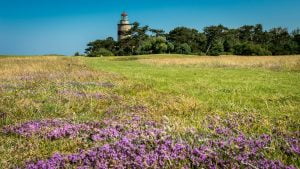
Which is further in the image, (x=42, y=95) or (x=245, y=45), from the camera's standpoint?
(x=245, y=45)

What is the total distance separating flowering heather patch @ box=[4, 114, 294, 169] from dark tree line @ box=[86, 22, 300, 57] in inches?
4134

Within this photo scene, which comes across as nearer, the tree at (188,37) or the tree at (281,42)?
the tree at (281,42)

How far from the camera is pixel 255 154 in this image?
17.6ft

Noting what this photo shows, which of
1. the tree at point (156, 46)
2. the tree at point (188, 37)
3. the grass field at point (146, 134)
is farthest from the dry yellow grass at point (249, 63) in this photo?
the tree at point (188, 37)

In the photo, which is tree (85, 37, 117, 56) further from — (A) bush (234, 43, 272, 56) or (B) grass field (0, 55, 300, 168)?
(B) grass field (0, 55, 300, 168)

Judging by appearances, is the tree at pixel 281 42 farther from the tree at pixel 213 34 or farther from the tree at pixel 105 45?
the tree at pixel 105 45

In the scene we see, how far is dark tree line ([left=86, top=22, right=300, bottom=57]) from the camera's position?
112m

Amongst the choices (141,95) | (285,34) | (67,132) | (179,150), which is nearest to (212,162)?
(179,150)

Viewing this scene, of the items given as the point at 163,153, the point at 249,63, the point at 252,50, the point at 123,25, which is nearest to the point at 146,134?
the point at 163,153

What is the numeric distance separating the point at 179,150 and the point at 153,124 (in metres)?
2.10

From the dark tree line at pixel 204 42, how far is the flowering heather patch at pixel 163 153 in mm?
105010

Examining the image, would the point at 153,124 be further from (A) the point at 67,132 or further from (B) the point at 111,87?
(B) the point at 111,87

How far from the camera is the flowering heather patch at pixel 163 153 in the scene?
5.18m

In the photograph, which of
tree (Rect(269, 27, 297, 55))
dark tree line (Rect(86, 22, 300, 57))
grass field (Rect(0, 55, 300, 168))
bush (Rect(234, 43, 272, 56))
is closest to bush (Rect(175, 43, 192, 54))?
dark tree line (Rect(86, 22, 300, 57))
